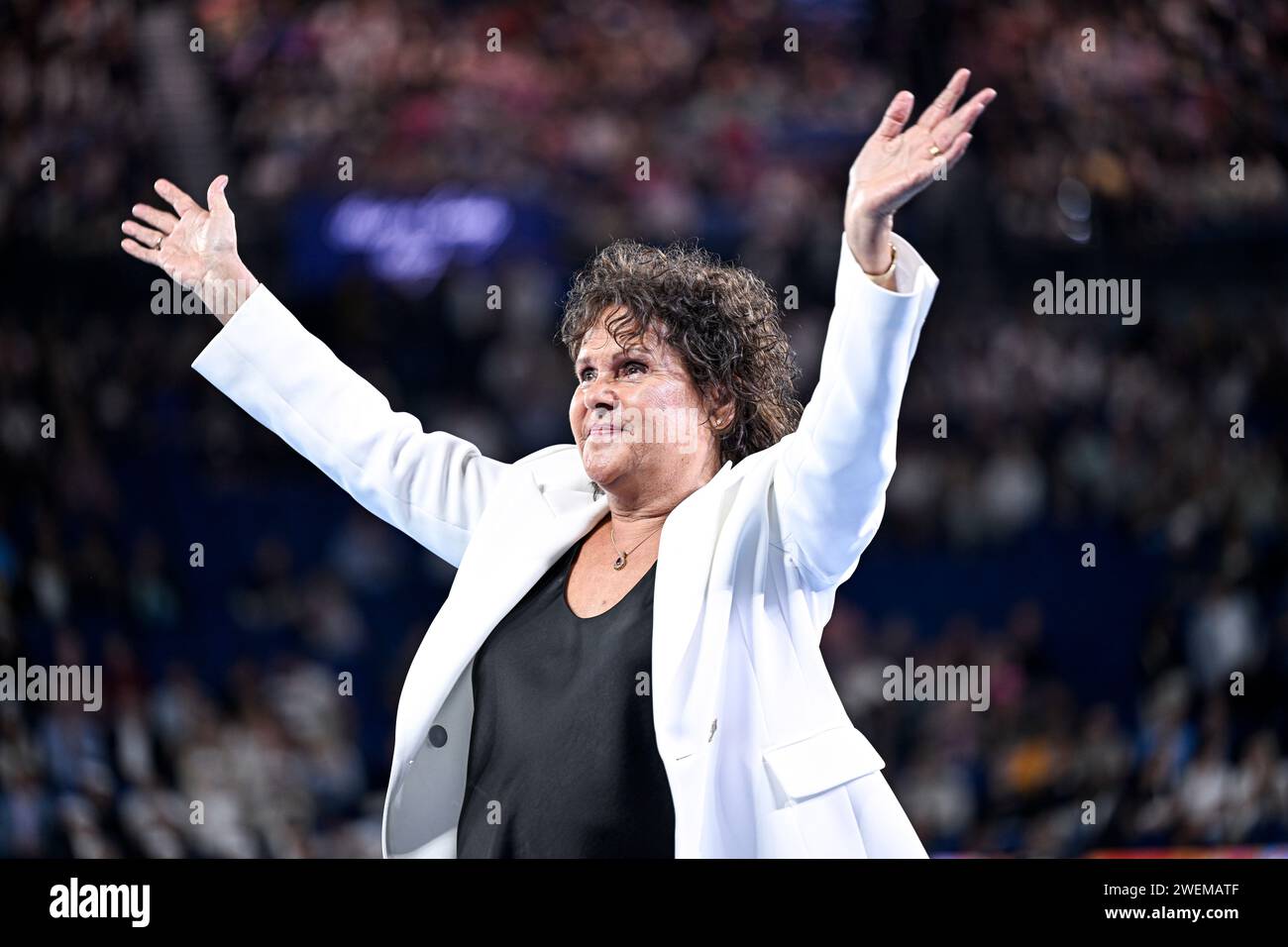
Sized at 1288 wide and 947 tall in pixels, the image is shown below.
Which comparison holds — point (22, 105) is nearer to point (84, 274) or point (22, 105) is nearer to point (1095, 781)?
point (84, 274)

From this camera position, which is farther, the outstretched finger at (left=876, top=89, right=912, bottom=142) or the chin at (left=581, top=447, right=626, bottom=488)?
the chin at (left=581, top=447, right=626, bottom=488)

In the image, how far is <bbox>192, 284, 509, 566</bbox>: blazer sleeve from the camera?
231 centimetres

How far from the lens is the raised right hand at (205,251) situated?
7.96 ft

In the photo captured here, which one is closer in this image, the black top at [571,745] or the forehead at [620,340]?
the black top at [571,745]

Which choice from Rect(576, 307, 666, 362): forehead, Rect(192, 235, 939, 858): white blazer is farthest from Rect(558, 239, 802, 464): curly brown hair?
Rect(192, 235, 939, 858): white blazer

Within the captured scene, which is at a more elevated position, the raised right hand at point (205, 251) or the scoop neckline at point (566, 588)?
the raised right hand at point (205, 251)

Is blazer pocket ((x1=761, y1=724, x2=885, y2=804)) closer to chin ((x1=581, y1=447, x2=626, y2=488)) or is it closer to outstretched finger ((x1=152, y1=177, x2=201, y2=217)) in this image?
chin ((x1=581, y1=447, x2=626, y2=488))

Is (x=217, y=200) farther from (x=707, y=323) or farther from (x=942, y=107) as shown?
(x=942, y=107)

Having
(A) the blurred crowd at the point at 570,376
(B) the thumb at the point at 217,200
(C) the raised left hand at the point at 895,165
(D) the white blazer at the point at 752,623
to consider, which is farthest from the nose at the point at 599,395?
(A) the blurred crowd at the point at 570,376

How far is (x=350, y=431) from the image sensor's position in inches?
92.0

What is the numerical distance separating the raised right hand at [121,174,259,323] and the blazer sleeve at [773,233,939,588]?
1.09 metres

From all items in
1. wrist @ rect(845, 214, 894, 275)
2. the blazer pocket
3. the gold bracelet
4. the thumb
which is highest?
the thumb

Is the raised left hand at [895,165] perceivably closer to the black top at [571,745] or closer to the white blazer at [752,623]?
the white blazer at [752,623]

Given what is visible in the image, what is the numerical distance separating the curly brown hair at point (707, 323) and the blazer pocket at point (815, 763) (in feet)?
1.70
